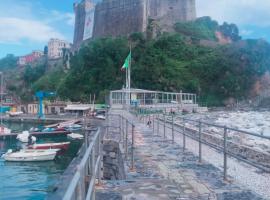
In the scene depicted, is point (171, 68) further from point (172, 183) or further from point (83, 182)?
point (83, 182)

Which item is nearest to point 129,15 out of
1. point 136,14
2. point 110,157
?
point 136,14

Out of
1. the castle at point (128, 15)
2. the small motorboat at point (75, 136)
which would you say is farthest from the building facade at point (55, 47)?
the small motorboat at point (75, 136)

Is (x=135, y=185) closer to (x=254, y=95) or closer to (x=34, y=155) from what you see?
(x=34, y=155)

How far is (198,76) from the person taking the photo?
59500 mm

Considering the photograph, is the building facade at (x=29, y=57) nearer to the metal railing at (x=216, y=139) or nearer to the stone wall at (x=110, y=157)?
the metal railing at (x=216, y=139)

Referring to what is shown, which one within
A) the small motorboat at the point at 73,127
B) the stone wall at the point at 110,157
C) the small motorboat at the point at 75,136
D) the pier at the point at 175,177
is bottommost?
the small motorboat at the point at 75,136

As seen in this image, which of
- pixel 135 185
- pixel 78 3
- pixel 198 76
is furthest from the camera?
pixel 78 3

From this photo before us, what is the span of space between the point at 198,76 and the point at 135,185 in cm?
5516

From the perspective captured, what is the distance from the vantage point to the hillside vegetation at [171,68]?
5562cm

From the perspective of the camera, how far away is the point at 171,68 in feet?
184

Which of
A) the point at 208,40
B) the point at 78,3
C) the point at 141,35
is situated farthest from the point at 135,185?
the point at 78,3

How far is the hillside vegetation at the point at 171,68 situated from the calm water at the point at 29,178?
30718 mm

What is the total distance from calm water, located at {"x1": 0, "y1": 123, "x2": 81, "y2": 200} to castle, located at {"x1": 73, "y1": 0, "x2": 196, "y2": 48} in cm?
4839

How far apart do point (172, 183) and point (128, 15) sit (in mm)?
67650
